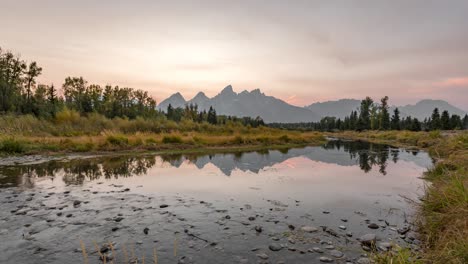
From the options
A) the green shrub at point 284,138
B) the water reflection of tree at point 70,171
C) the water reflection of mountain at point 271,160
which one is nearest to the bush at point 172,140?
the water reflection of mountain at point 271,160

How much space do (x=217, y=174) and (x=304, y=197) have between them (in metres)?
5.81

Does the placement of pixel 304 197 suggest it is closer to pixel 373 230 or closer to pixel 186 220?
pixel 373 230

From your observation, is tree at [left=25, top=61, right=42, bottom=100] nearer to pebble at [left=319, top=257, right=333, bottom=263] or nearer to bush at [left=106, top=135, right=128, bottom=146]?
bush at [left=106, top=135, right=128, bottom=146]

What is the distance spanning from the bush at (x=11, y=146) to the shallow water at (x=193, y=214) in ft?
21.0

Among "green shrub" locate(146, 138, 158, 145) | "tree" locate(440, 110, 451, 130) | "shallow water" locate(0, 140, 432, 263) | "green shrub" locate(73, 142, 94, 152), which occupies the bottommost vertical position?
"shallow water" locate(0, 140, 432, 263)

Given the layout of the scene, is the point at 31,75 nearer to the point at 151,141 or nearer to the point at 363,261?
the point at 151,141

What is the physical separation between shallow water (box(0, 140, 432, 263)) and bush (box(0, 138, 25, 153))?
6409 millimetres

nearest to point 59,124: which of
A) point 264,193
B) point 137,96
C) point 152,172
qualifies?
point 152,172

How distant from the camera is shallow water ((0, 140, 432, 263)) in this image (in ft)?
16.2

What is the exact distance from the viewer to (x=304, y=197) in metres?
9.22

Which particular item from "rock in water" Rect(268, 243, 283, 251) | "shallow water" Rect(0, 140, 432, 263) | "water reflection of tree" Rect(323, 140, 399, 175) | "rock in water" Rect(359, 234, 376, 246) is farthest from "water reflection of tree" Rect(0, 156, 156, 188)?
"water reflection of tree" Rect(323, 140, 399, 175)

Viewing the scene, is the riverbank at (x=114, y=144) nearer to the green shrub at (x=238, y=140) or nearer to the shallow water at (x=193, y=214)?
the green shrub at (x=238, y=140)

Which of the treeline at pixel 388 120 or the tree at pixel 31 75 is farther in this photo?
the treeline at pixel 388 120

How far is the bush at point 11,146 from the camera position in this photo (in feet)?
59.2
